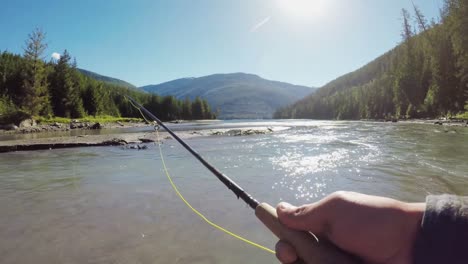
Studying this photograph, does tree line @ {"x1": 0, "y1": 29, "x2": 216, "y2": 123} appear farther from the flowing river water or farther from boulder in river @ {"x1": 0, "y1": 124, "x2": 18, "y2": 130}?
the flowing river water

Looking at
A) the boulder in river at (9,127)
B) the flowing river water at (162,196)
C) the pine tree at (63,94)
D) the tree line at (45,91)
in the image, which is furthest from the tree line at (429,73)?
the pine tree at (63,94)

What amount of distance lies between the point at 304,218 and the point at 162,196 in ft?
18.9

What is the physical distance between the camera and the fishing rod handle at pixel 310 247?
154cm

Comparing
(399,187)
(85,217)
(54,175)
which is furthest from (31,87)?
(399,187)

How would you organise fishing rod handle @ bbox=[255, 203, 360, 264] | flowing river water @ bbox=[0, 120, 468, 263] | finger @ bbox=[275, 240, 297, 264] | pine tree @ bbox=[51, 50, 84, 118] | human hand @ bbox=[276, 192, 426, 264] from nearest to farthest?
1. human hand @ bbox=[276, 192, 426, 264]
2. fishing rod handle @ bbox=[255, 203, 360, 264]
3. finger @ bbox=[275, 240, 297, 264]
4. flowing river water @ bbox=[0, 120, 468, 263]
5. pine tree @ bbox=[51, 50, 84, 118]

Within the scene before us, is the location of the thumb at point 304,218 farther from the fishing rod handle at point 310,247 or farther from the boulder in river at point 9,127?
the boulder in river at point 9,127

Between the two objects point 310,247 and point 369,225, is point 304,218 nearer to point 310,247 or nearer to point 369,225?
point 310,247

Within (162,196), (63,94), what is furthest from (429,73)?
(63,94)

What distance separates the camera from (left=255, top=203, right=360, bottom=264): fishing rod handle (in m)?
1.54

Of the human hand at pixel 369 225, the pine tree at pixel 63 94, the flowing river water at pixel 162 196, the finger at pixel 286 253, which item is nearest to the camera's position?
the human hand at pixel 369 225

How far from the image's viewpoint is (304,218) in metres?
1.73

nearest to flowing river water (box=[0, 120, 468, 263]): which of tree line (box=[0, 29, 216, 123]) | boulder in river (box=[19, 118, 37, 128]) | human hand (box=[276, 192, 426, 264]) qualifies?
human hand (box=[276, 192, 426, 264])

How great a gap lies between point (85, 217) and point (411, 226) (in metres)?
5.76

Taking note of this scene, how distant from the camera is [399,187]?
743cm
